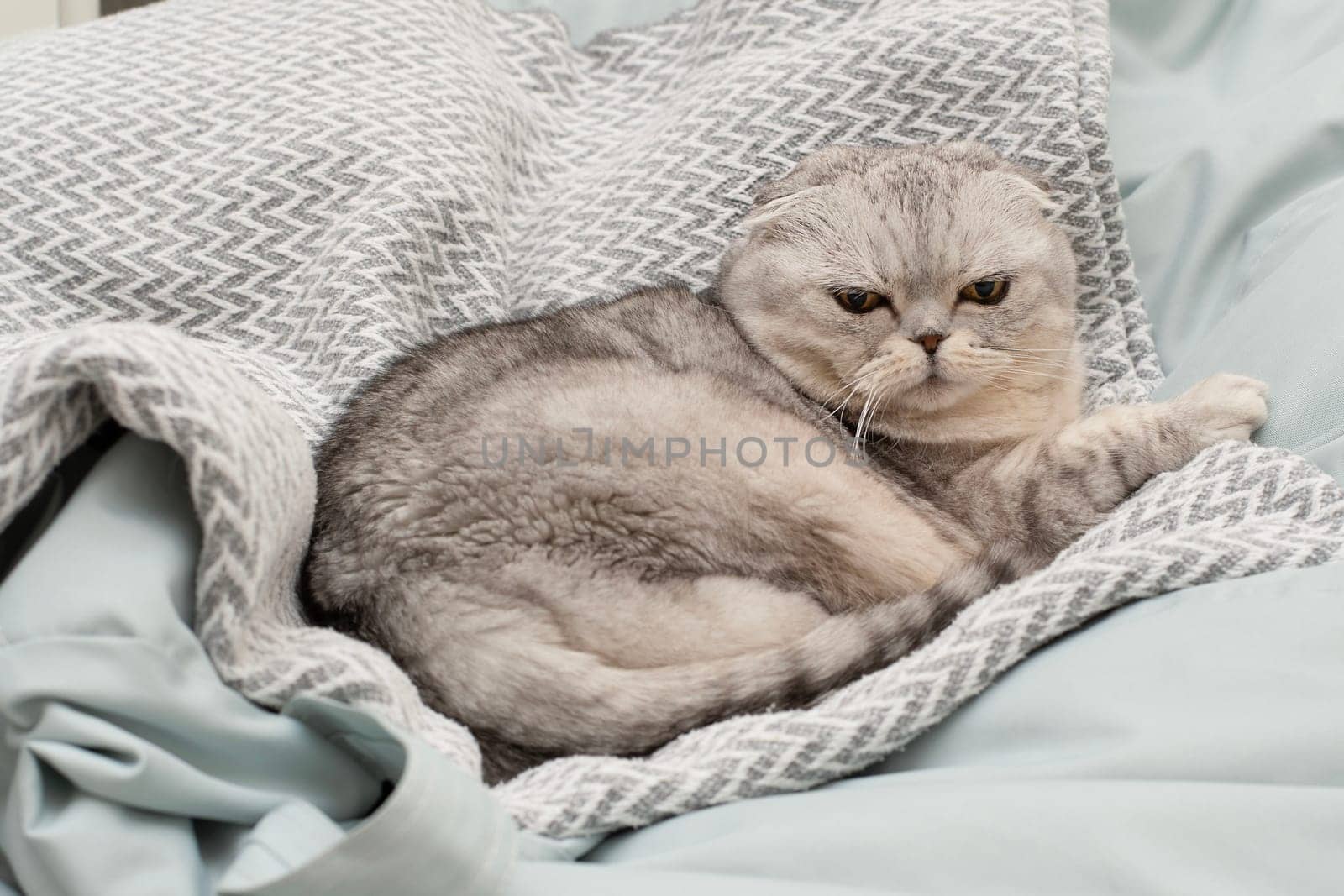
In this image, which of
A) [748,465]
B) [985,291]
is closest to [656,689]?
[748,465]

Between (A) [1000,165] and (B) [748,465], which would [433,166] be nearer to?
(B) [748,465]

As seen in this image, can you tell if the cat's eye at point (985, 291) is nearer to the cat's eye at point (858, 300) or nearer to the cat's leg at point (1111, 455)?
the cat's eye at point (858, 300)

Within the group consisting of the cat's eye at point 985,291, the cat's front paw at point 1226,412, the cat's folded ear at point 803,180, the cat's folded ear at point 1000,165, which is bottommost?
the cat's front paw at point 1226,412

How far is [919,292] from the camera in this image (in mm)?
1567

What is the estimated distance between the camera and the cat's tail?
1.12 meters

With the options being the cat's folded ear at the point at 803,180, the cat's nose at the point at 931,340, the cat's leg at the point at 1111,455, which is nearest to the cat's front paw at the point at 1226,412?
the cat's leg at the point at 1111,455

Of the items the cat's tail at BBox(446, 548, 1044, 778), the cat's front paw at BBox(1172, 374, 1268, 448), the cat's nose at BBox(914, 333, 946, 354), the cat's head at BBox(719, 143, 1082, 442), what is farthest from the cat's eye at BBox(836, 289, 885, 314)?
the cat's tail at BBox(446, 548, 1044, 778)

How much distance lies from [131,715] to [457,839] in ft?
1.08

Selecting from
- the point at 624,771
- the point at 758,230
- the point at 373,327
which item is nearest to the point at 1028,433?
the point at 758,230

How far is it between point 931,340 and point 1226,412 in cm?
41

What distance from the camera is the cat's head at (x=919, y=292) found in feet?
5.12

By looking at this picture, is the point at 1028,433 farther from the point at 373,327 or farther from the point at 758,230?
the point at 373,327

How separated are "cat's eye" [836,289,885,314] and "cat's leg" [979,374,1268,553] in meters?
0.34

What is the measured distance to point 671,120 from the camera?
1.98m
